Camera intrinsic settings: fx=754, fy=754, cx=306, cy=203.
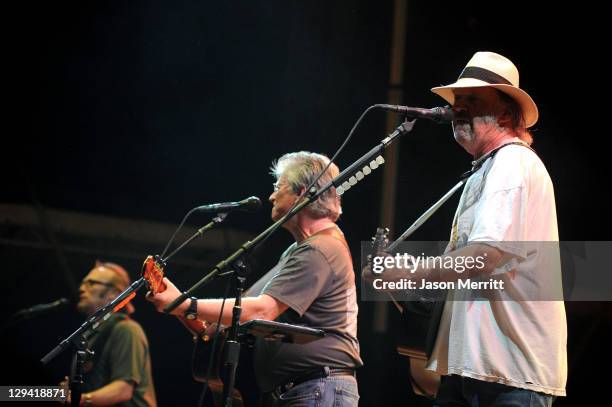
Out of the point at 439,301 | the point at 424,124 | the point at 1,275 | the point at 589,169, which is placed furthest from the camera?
the point at 1,275

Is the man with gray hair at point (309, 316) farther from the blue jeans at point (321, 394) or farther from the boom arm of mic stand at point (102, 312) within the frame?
the boom arm of mic stand at point (102, 312)

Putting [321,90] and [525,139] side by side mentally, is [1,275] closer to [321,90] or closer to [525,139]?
[321,90]

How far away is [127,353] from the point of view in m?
5.73

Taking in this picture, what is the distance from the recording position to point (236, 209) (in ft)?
11.0

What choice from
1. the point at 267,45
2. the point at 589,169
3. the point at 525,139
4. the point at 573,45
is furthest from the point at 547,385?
the point at 267,45

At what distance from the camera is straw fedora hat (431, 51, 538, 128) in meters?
2.80

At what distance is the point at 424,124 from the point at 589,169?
1.22 metres

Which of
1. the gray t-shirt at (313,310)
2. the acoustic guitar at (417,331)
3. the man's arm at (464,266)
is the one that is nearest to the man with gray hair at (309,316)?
the gray t-shirt at (313,310)

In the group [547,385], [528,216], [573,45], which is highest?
[573,45]

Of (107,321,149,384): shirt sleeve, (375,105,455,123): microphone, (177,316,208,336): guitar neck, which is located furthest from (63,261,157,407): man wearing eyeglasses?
(375,105,455,123): microphone

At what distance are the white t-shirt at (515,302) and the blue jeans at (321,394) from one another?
0.83 metres

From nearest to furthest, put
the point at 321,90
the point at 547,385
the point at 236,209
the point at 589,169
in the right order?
1. the point at 547,385
2. the point at 236,209
3. the point at 589,169
4. the point at 321,90

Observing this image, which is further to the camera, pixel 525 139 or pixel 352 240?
pixel 352 240

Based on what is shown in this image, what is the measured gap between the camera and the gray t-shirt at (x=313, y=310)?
132 inches
